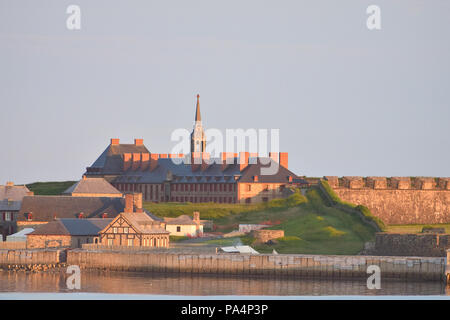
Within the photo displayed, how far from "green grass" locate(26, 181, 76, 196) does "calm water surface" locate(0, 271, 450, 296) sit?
47.0 meters

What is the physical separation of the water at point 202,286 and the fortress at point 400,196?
91.8ft

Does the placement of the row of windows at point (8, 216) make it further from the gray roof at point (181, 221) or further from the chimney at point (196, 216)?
the chimney at point (196, 216)

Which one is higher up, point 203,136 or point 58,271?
point 203,136

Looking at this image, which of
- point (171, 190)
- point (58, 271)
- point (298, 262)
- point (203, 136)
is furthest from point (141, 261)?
point (203, 136)

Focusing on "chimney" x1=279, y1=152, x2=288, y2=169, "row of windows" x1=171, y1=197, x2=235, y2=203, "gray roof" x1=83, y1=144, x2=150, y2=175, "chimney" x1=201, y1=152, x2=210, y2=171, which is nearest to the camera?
"row of windows" x1=171, y1=197, x2=235, y2=203

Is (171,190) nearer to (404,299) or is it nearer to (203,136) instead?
(203,136)

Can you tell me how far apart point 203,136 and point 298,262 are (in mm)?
57729

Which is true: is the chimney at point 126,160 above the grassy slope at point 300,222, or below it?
above

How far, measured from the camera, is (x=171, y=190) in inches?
4397

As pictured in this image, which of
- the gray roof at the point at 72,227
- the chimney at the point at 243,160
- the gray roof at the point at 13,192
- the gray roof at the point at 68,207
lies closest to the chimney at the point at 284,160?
the chimney at the point at 243,160

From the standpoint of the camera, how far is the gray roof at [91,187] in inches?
3784

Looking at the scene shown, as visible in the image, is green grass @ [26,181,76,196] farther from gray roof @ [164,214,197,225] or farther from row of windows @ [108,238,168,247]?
row of windows @ [108,238,168,247]

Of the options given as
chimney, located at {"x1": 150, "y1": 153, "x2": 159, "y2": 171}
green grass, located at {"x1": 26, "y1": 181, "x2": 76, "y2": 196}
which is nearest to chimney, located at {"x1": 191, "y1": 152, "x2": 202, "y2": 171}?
chimney, located at {"x1": 150, "y1": 153, "x2": 159, "y2": 171}

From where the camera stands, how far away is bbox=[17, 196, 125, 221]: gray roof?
83688 mm
